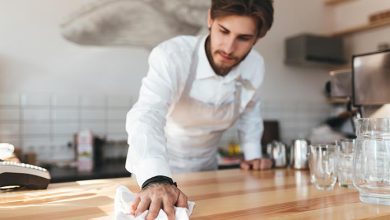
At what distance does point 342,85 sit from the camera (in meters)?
1.35

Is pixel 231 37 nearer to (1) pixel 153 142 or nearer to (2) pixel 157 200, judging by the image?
(1) pixel 153 142

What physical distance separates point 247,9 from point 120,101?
1532 mm

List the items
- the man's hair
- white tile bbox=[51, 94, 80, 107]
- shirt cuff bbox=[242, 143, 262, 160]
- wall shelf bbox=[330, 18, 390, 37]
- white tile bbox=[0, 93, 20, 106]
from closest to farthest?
the man's hair → shirt cuff bbox=[242, 143, 262, 160] → white tile bbox=[0, 93, 20, 106] → white tile bbox=[51, 94, 80, 107] → wall shelf bbox=[330, 18, 390, 37]

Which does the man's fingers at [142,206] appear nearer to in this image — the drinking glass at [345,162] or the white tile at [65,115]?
the drinking glass at [345,162]

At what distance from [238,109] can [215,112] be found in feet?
0.49

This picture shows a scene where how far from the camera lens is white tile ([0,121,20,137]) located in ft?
6.80

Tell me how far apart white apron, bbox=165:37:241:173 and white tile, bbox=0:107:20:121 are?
1128 mm

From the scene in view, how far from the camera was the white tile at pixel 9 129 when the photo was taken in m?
2.07

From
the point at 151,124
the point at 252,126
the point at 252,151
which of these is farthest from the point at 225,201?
the point at 252,126

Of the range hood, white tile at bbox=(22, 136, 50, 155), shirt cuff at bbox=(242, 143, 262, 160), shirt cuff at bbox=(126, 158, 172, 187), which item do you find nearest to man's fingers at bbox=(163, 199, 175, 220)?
shirt cuff at bbox=(126, 158, 172, 187)

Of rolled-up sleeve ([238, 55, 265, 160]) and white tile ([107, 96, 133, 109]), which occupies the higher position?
white tile ([107, 96, 133, 109])

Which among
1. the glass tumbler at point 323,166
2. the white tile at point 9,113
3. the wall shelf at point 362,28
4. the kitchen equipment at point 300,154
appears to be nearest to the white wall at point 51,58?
the white tile at point 9,113

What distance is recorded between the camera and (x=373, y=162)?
2.48 feet

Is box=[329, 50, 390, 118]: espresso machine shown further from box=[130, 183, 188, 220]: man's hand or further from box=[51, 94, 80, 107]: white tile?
box=[51, 94, 80, 107]: white tile
